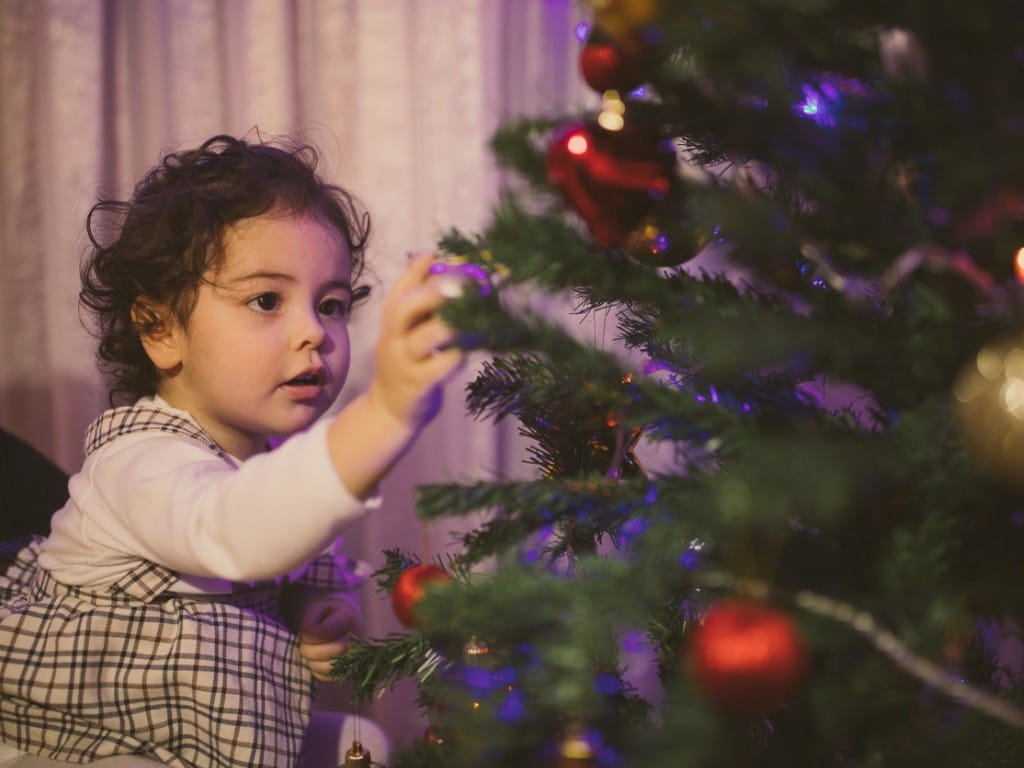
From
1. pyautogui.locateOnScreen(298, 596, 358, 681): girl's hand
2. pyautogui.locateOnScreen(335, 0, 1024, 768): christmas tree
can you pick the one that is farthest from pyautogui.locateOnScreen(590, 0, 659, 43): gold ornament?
pyautogui.locateOnScreen(298, 596, 358, 681): girl's hand

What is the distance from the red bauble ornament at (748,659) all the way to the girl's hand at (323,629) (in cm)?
58

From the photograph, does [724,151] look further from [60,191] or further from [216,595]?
[60,191]

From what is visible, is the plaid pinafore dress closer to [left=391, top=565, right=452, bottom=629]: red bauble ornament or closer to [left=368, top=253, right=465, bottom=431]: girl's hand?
[left=391, top=565, right=452, bottom=629]: red bauble ornament

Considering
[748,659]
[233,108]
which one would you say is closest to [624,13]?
[748,659]

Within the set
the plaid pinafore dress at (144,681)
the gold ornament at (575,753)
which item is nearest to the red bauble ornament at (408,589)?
the gold ornament at (575,753)

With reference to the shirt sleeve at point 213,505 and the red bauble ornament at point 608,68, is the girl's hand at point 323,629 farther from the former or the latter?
the red bauble ornament at point 608,68

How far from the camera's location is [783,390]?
1.84 ft

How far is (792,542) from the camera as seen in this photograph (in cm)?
49

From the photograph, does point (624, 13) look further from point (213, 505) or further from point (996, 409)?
point (213, 505)

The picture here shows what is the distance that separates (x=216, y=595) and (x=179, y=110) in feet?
2.91

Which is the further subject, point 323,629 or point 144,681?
point 323,629

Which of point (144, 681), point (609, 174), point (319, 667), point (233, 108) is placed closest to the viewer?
point (609, 174)

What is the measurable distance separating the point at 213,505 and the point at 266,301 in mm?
321

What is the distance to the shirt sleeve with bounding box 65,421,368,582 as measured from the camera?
0.56m
